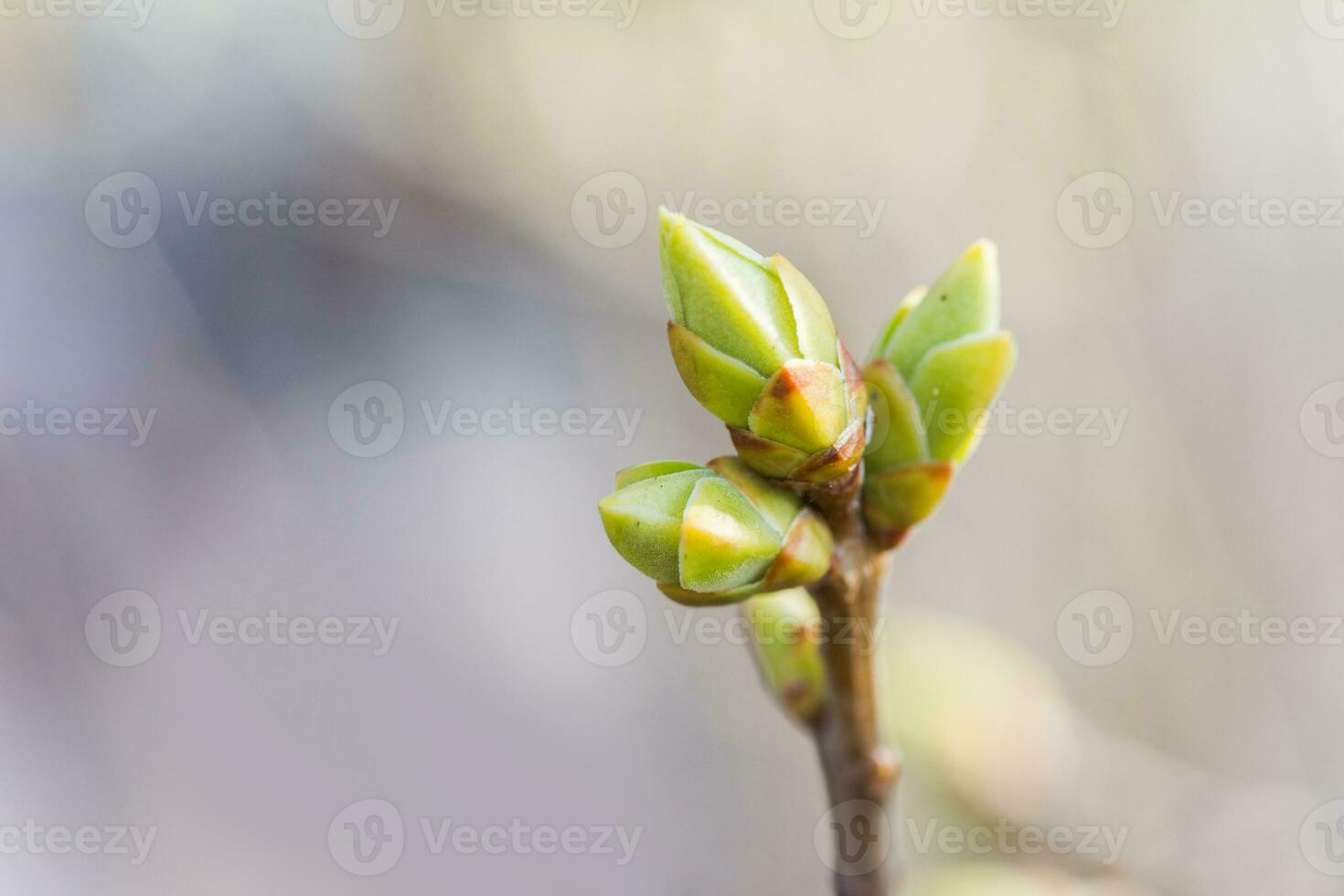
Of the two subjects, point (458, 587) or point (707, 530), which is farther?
point (458, 587)

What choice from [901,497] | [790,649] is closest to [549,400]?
[790,649]

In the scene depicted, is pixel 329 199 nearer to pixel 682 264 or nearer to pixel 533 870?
pixel 533 870

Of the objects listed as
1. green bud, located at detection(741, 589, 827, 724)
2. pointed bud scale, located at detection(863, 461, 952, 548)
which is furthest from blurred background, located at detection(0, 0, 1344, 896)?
pointed bud scale, located at detection(863, 461, 952, 548)

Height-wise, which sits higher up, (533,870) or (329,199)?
(329,199)

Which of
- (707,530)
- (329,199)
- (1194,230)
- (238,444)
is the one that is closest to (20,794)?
(238,444)

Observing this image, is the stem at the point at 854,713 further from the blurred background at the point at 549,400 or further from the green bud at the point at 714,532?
the blurred background at the point at 549,400

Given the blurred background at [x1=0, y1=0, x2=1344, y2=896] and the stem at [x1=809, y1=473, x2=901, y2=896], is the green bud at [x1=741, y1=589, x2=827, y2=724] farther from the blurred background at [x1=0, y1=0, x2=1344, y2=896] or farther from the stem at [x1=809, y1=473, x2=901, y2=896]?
the blurred background at [x1=0, y1=0, x2=1344, y2=896]

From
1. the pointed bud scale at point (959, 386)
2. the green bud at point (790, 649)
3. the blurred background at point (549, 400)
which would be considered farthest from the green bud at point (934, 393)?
the blurred background at point (549, 400)
